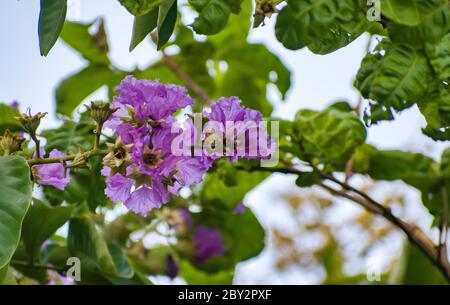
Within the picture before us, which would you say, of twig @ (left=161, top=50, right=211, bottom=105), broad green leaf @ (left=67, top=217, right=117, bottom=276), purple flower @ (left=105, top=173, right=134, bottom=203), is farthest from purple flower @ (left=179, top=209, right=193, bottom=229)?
purple flower @ (left=105, top=173, right=134, bottom=203)

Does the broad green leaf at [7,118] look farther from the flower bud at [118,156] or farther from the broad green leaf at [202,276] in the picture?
the broad green leaf at [202,276]

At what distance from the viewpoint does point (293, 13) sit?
0.65m

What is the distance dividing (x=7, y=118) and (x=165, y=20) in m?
0.31

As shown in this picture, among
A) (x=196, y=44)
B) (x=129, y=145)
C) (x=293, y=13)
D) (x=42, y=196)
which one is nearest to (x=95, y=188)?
(x=42, y=196)

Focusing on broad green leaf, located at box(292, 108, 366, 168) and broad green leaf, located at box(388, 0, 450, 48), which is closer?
broad green leaf, located at box(388, 0, 450, 48)

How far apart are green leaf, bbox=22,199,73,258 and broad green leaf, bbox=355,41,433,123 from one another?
42 cm

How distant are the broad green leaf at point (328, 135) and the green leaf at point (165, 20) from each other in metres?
0.32

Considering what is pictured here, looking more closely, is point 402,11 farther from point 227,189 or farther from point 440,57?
point 227,189

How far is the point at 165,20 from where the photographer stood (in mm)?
710

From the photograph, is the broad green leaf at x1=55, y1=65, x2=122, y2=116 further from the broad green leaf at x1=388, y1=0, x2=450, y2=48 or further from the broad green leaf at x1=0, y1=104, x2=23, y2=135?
the broad green leaf at x1=388, y1=0, x2=450, y2=48

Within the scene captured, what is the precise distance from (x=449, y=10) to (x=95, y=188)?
17.2 inches

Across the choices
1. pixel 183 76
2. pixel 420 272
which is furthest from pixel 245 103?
pixel 420 272

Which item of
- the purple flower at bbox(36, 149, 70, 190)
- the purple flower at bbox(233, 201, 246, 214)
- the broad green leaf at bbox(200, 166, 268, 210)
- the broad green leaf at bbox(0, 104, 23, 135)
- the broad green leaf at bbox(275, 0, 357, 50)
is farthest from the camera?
the purple flower at bbox(233, 201, 246, 214)

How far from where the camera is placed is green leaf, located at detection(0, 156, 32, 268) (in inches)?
25.5
